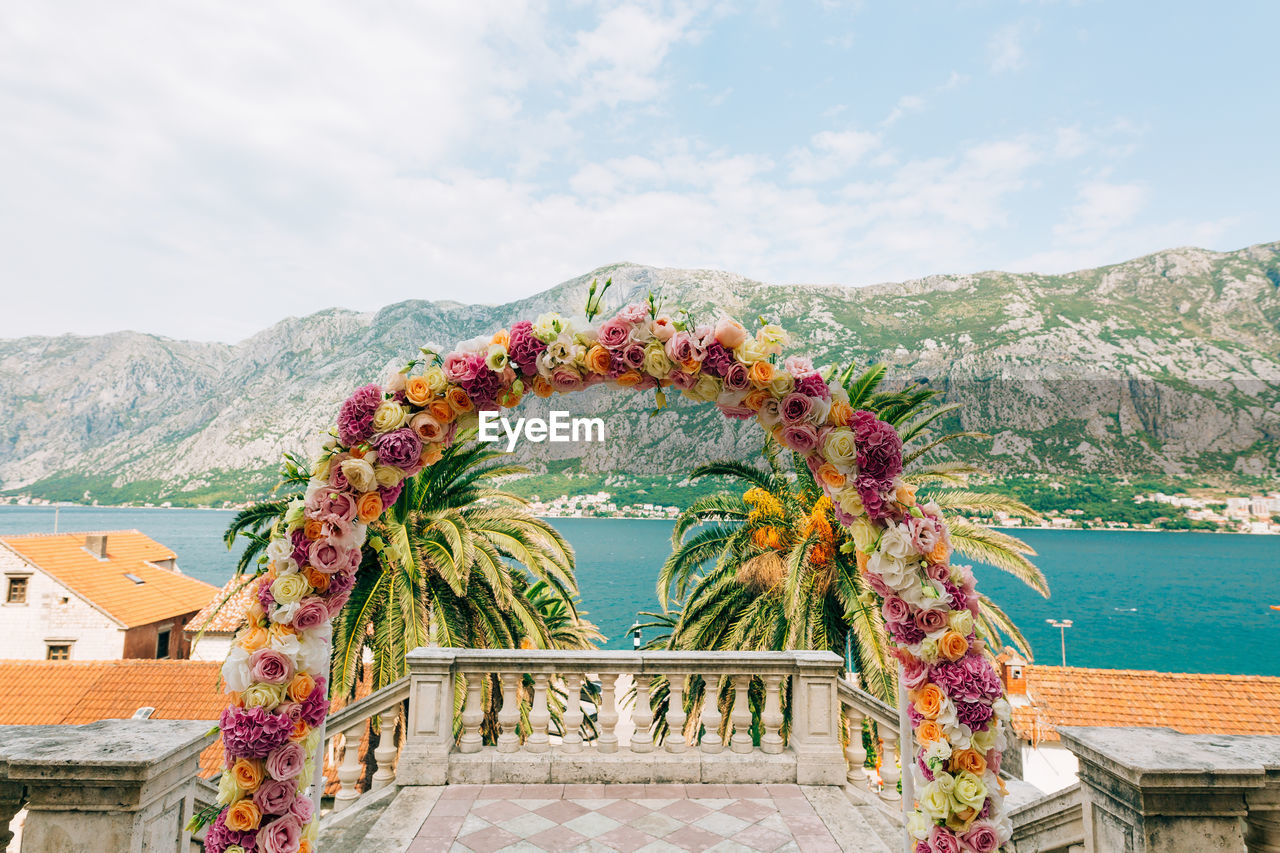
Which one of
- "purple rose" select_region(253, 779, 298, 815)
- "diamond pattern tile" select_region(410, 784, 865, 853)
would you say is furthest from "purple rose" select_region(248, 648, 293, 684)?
"diamond pattern tile" select_region(410, 784, 865, 853)

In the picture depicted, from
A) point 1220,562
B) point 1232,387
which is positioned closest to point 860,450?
point 1220,562

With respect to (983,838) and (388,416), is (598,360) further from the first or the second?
(983,838)

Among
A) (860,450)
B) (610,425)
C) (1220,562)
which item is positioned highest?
(610,425)

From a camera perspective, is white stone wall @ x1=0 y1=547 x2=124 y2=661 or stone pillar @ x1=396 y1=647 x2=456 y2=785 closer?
stone pillar @ x1=396 y1=647 x2=456 y2=785

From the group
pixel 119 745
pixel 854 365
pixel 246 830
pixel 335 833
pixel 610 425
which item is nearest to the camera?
pixel 119 745

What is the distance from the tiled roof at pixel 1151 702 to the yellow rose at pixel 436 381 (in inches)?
807

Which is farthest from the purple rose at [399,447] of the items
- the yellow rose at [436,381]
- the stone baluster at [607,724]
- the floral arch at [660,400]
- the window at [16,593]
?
the window at [16,593]

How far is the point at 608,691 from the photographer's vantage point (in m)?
6.71

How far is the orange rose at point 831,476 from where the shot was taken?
3.81 meters

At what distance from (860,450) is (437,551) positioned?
7845 mm

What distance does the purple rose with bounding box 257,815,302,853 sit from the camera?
3.35 m

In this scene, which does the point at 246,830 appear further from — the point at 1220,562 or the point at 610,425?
the point at 1220,562

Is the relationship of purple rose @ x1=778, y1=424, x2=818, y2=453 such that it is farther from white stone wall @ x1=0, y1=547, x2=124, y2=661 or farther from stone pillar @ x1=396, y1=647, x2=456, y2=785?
white stone wall @ x1=0, y1=547, x2=124, y2=661

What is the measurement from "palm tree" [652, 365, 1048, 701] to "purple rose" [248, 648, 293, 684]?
7.35 m
